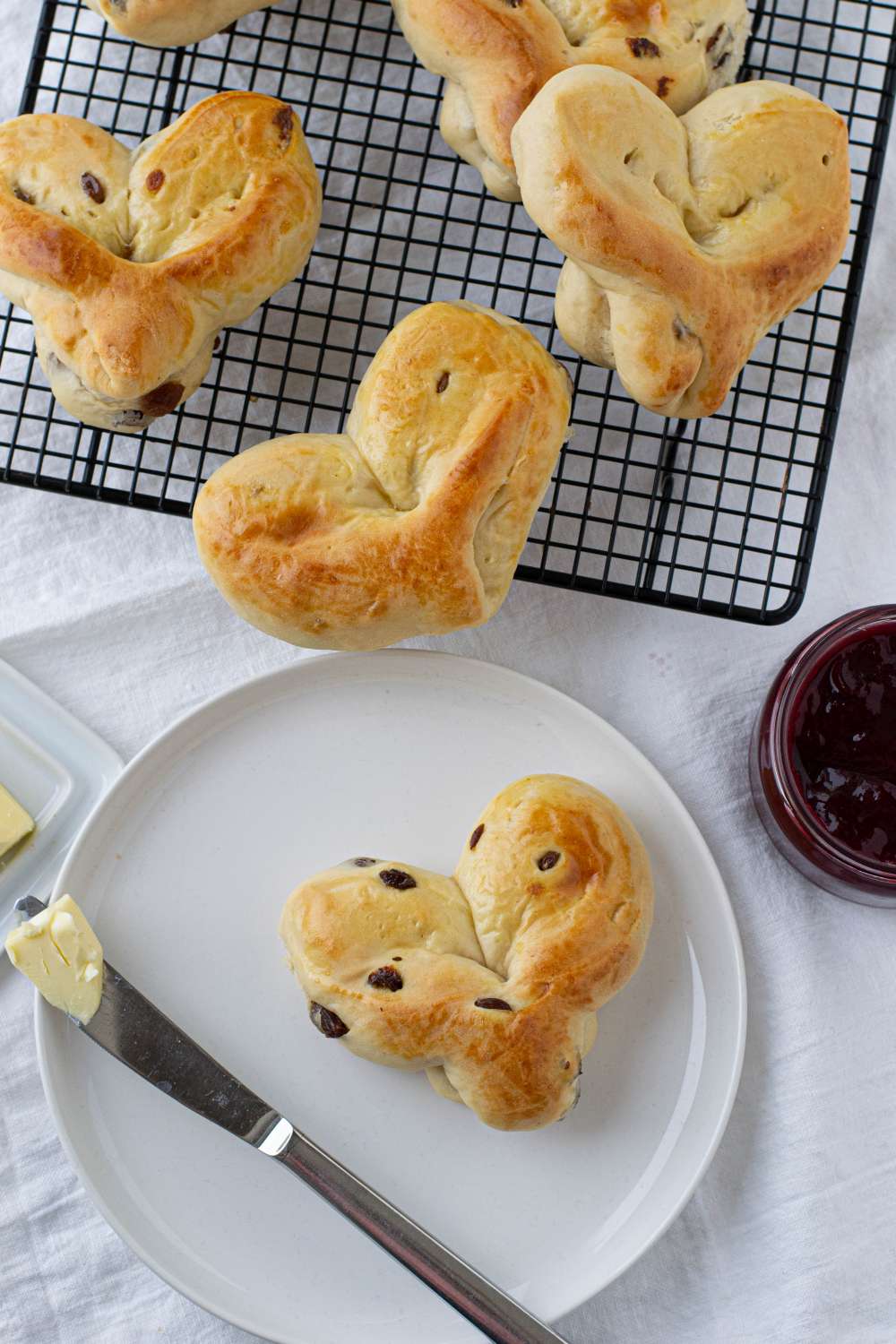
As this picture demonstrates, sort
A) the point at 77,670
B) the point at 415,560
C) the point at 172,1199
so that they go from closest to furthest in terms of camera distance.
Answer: the point at 415,560 → the point at 172,1199 → the point at 77,670

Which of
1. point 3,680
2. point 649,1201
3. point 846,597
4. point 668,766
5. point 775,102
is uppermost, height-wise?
point 775,102

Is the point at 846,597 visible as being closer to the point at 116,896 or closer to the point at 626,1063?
the point at 626,1063

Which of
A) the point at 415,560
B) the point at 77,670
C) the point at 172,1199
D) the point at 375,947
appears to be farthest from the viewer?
the point at 77,670

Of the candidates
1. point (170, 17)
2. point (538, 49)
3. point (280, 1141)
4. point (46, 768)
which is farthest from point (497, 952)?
point (170, 17)

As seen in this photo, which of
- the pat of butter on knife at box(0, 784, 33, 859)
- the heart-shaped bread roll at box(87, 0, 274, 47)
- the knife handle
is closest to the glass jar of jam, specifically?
the knife handle

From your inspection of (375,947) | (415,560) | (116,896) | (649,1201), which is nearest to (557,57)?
(415,560)

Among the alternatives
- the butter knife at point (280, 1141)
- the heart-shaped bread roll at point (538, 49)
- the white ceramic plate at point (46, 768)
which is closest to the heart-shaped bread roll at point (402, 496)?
the heart-shaped bread roll at point (538, 49)
